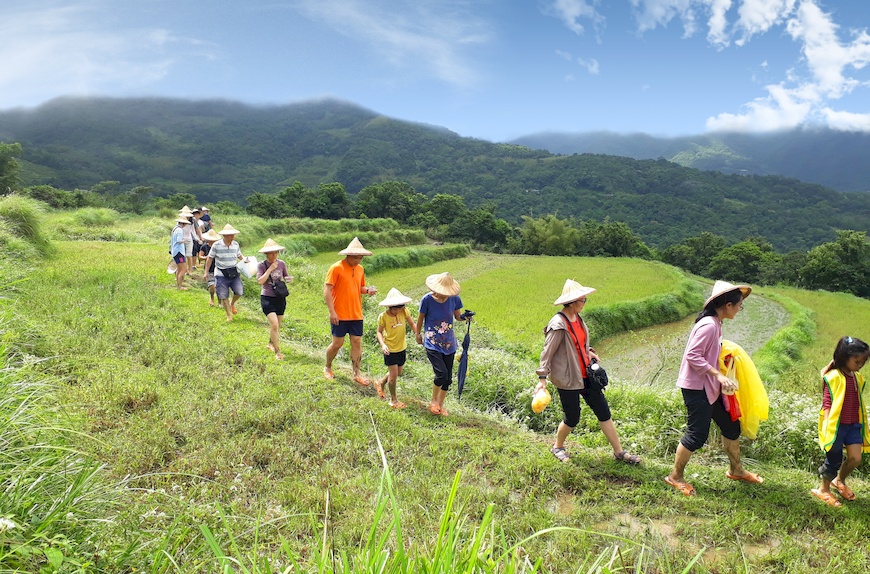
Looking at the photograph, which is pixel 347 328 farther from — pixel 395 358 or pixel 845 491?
pixel 845 491

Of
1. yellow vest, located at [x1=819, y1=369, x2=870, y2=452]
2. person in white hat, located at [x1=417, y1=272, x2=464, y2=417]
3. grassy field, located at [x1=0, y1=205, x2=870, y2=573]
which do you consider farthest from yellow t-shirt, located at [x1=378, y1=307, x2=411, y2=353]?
yellow vest, located at [x1=819, y1=369, x2=870, y2=452]

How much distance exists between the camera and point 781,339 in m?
12.9

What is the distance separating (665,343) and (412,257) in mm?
16007

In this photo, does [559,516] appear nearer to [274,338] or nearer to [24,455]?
[24,455]

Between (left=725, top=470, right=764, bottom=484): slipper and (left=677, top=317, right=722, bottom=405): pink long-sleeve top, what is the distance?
79 centimetres

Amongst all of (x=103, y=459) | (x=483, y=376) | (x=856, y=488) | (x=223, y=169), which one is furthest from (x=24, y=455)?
(x=223, y=169)

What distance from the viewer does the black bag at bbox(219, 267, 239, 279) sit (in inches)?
314

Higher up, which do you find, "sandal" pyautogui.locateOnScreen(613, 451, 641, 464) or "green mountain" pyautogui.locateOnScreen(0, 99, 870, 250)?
"green mountain" pyautogui.locateOnScreen(0, 99, 870, 250)

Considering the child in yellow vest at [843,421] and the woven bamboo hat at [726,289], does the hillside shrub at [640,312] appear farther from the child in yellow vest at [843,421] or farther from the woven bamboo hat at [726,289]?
the woven bamboo hat at [726,289]

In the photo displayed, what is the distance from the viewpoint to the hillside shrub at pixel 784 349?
10.1m

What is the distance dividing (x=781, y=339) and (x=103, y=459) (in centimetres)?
1537

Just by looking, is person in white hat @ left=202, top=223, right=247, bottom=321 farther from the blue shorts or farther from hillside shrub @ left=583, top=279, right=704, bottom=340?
hillside shrub @ left=583, top=279, right=704, bottom=340

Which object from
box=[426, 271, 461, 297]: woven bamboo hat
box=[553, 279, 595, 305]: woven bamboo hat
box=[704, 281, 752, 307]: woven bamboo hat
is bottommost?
box=[426, 271, 461, 297]: woven bamboo hat

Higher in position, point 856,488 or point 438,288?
point 438,288
